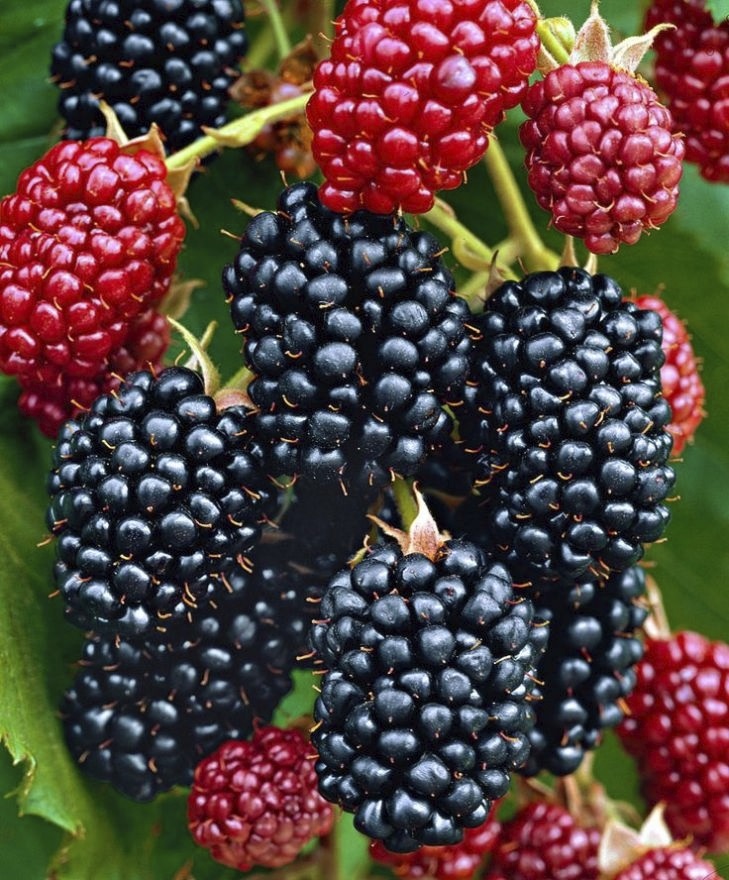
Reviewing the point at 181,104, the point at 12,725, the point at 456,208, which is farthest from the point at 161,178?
the point at 12,725

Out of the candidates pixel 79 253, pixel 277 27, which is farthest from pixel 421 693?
pixel 277 27

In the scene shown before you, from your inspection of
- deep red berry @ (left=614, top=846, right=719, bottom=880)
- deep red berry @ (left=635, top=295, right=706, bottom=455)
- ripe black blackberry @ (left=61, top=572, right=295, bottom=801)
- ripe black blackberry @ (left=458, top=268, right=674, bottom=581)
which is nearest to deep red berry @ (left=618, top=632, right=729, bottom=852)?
deep red berry @ (left=614, top=846, right=719, bottom=880)

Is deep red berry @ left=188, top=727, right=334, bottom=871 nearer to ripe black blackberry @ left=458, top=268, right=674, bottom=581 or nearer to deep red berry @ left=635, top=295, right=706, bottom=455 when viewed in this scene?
ripe black blackberry @ left=458, top=268, right=674, bottom=581

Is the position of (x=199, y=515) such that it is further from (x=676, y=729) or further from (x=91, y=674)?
(x=676, y=729)

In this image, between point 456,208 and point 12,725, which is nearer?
point 12,725

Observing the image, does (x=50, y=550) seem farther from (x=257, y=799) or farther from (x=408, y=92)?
(x=408, y=92)

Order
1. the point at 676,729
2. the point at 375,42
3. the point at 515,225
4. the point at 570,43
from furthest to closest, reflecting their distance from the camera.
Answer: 1. the point at 676,729
2. the point at 515,225
3. the point at 570,43
4. the point at 375,42
